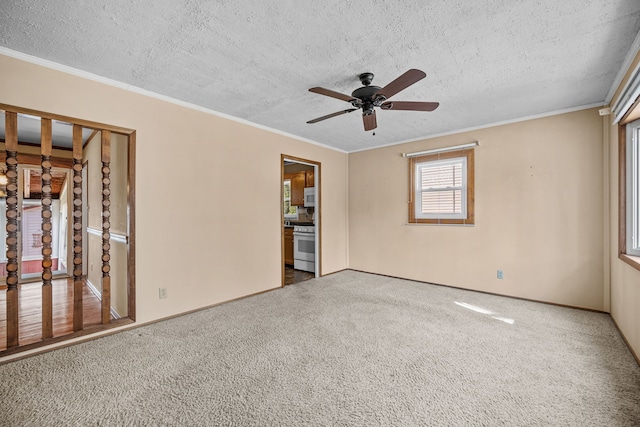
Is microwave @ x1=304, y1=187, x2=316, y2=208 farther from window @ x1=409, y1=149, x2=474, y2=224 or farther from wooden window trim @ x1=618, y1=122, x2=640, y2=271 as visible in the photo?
wooden window trim @ x1=618, y1=122, x2=640, y2=271

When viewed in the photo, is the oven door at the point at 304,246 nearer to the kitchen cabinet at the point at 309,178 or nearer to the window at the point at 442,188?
the kitchen cabinet at the point at 309,178

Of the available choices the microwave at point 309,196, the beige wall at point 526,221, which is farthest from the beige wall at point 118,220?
the beige wall at point 526,221

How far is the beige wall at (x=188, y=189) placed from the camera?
8.21 ft

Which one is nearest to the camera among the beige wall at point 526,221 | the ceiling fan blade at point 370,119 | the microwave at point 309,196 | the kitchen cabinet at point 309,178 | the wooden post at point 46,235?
the wooden post at point 46,235

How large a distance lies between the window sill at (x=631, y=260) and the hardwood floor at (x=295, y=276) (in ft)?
12.6

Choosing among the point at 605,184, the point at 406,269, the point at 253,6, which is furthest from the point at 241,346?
the point at 605,184

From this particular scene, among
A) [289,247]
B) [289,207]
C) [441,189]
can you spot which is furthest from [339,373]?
[289,207]

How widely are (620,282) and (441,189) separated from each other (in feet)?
7.30

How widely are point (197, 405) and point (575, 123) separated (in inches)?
183

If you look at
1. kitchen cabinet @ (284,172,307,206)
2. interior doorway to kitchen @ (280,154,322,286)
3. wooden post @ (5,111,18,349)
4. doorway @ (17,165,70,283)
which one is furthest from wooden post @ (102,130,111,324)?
kitchen cabinet @ (284,172,307,206)

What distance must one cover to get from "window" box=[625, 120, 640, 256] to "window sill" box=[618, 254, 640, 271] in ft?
0.28

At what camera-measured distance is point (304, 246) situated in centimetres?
566

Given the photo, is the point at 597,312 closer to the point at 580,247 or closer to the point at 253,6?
the point at 580,247

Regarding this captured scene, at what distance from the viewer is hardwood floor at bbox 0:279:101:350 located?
8.76ft
